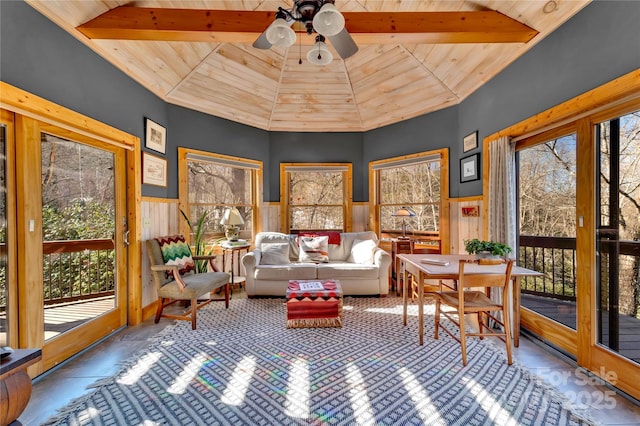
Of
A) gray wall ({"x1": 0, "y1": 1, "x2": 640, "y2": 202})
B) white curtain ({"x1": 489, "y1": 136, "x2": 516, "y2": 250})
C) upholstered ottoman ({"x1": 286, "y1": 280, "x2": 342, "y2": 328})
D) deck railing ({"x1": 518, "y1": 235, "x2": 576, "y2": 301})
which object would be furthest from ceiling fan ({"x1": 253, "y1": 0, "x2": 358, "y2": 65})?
deck railing ({"x1": 518, "y1": 235, "x2": 576, "y2": 301})

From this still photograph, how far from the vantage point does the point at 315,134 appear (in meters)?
5.00

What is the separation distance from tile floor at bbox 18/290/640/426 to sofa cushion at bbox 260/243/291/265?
1668 mm

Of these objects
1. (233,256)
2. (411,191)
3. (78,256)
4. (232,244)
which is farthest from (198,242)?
(411,191)

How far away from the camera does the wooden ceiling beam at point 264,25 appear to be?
2.42 m

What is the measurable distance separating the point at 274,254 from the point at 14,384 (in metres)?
2.96

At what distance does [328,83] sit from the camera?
4211 millimetres

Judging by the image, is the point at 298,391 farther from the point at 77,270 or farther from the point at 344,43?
the point at 344,43

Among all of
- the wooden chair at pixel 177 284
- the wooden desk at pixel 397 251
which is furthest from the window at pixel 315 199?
the wooden chair at pixel 177 284

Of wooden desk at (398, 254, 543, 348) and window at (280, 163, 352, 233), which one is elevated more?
window at (280, 163, 352, 233)

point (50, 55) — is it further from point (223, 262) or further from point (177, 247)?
point (223, 262)

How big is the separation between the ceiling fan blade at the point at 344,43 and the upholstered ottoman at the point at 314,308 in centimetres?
225

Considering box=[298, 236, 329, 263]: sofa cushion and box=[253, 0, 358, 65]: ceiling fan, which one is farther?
box=[298, 236, 329, 263]: sofa cushion

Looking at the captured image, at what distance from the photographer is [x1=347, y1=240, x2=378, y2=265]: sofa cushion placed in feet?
13.3

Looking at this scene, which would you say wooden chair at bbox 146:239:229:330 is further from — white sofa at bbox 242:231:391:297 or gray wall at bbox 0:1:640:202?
gray wall at bbox 0:1:640:202
